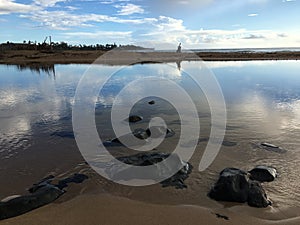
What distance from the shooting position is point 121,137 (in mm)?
11992

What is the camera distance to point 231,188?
7285 millimetres

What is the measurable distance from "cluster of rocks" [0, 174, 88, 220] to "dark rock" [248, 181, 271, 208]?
449 cm

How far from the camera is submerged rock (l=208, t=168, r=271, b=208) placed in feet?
23.0

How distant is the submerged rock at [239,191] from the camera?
7.02 meters

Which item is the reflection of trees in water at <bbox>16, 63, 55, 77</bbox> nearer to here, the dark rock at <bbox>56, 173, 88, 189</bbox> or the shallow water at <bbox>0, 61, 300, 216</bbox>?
the shallow water at <bbox>0, 61, 300, 216</bbox>

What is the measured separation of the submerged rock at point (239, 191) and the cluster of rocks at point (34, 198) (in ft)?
12.3

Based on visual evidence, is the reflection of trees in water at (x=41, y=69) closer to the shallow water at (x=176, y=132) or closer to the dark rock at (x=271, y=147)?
the shallow water at (x=176, y=132)

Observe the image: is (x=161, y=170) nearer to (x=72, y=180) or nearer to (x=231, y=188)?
(x=231, y=188)

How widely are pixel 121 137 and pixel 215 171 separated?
14.5ft

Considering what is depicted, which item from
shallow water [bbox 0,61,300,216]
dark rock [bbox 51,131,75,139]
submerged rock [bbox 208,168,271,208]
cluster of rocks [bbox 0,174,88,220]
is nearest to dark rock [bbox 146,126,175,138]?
shallow water [bbox 0,61,300,216]

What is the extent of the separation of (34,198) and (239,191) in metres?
4.88

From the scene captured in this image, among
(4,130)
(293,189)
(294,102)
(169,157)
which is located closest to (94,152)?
(169,157)

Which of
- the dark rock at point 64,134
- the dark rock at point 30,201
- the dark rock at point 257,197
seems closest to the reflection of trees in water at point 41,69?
the dark rock at point 64,134

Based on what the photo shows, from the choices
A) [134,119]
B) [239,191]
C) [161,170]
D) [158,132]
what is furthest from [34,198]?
[134,119]
